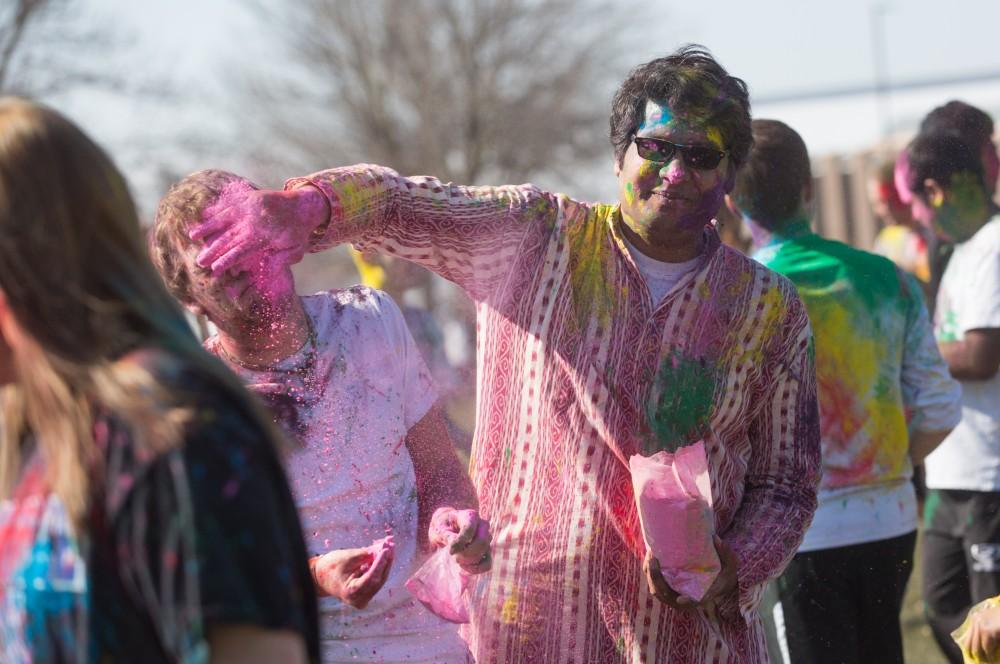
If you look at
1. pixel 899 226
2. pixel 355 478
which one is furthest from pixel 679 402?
pixel 899 226

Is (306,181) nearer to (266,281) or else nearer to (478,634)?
(266,281)

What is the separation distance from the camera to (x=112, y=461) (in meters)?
1.49

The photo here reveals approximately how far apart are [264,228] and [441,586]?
0.77 m

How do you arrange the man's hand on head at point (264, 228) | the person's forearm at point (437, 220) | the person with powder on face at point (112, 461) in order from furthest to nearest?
the person's forearm at point (437, 220)
the man's hand on head at point (264, 228)
the person with powder on face at point (112, 461)

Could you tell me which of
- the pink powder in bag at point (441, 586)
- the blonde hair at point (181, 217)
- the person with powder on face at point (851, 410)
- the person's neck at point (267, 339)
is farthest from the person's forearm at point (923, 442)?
the blonde hair at point (181, 217)

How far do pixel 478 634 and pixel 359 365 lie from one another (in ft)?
1.93

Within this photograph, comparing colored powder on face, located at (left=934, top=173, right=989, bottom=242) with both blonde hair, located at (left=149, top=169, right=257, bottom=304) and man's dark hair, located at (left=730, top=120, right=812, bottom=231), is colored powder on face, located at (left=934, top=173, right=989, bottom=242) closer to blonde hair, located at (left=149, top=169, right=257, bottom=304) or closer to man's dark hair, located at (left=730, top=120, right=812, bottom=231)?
man's dark hair, located at (left=730, top=120, right=812, bottom=231)

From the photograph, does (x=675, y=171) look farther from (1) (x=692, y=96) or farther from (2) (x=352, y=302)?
(2) (x=352, y=302)

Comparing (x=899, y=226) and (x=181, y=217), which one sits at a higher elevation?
(x=899, y=226)

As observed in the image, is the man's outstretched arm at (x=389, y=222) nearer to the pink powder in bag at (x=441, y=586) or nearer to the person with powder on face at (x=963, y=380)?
the pink powder in bag at (x=441, y=586)

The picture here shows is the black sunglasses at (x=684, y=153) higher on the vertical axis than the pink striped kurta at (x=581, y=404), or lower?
higher

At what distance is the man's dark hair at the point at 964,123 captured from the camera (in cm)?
466

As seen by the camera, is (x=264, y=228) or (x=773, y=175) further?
(x=773, y=175)

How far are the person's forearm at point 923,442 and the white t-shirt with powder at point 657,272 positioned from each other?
5.10ft
